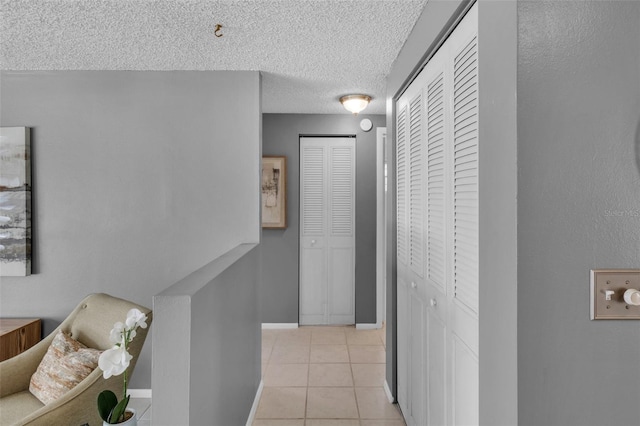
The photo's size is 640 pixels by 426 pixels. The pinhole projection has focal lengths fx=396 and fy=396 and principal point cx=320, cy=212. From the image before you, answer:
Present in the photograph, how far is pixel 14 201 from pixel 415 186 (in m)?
2.92

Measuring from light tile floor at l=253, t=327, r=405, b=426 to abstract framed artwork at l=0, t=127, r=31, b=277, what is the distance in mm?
2094

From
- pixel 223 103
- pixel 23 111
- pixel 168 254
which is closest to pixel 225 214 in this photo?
pixel 168 254

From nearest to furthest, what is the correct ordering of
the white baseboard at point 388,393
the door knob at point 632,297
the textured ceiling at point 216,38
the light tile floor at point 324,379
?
1. the door knob at point 632,297
2. the textured ceiling at point 216,38
3. the light tile floor at point 324,379
4. the white baseboard at point 388,393

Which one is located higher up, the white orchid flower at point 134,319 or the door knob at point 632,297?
the door knob at point 632,297

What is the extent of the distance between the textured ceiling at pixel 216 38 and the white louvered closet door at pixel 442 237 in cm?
41

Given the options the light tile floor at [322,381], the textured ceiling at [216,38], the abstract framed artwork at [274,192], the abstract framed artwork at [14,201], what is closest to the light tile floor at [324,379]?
the light tile floor at [322,381]

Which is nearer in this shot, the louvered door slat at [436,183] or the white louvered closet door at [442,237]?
the white louvered closet door at [442,237]

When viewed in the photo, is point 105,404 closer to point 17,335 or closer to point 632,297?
point 632,297

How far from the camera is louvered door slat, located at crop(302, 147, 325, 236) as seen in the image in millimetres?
4496

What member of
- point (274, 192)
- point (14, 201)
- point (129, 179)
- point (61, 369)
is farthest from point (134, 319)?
point (274, 192)

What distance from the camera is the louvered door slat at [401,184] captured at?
99.7 inches

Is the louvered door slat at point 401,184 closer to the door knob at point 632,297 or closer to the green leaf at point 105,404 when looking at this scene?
the door knob at point 632,297

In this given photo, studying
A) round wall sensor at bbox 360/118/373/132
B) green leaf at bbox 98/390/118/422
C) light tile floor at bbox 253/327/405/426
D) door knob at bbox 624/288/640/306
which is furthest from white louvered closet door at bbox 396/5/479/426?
round wall sensor at bbox 360/118/373/132

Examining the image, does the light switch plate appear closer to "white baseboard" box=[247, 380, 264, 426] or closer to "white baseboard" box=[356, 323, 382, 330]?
"white baseboard" box=[247, 380, 264, 426]
